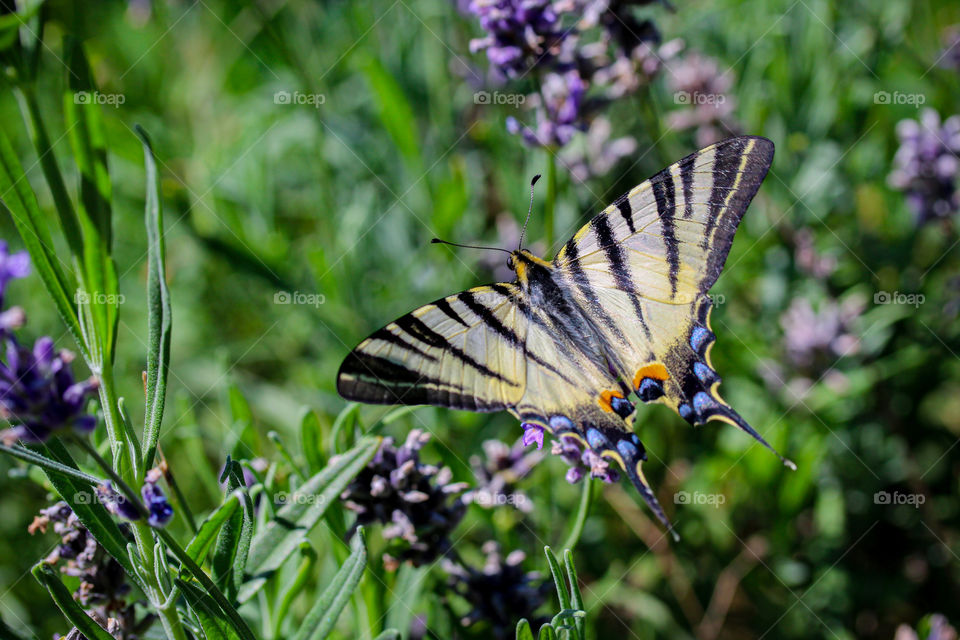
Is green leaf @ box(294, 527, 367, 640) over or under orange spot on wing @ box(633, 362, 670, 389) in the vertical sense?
under

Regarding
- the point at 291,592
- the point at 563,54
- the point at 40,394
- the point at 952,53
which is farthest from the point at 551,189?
the point at 952,53

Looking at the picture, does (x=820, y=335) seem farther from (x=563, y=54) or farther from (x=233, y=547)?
(x=233, y=547)

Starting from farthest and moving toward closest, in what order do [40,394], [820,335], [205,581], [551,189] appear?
1. [820,335]
2. [551,189]
3. [205,581]
4. [40,394]

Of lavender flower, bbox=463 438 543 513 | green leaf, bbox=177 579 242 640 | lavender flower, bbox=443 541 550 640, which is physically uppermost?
green leaf, bbox=177 579 242 640

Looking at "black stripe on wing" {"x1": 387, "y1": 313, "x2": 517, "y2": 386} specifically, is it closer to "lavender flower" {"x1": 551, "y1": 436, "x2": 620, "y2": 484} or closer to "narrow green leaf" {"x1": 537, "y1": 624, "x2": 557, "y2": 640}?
"lavender flower" {"x1": 551, "y1": 436, "x2": 620, "y2": 484}

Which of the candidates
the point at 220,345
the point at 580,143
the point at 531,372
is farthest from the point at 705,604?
the point at 220,345

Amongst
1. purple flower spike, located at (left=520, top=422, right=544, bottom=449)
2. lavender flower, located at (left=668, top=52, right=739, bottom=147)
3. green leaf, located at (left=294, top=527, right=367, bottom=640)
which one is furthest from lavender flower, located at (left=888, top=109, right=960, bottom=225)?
green leaf, located at (left=294, top=527, right=367, bottom=640)

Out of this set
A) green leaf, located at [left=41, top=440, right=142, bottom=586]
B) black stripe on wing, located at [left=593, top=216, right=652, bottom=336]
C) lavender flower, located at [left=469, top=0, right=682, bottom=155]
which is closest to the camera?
green leaf, located at [left=41, top=440, right=142, bottom=586]
